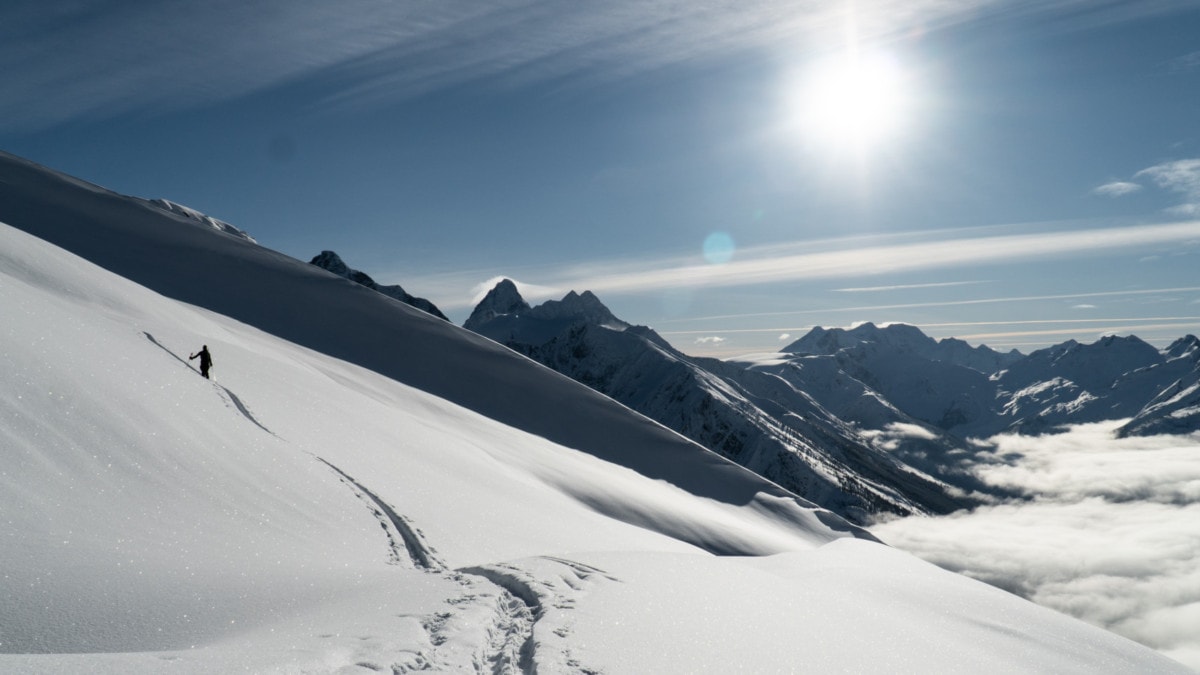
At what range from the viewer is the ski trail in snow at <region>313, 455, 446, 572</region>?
513 inches

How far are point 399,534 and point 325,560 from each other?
3039 millimetres

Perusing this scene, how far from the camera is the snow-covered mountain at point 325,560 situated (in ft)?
25.8

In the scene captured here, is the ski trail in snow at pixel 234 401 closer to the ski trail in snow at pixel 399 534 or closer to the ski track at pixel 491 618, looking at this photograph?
the ski trail in snow at pixel 399 534

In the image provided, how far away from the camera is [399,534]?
1433 cm

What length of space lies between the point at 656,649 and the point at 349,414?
67.2 feet

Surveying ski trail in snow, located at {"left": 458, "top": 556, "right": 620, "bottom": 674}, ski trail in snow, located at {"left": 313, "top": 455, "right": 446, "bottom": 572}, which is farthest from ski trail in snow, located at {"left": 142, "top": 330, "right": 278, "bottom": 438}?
ski trail in snow, located at {"left": 458, "top": 556, "right": 620, "bottom": 674}

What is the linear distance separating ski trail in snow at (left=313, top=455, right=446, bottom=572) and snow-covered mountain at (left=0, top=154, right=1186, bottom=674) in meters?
0.08

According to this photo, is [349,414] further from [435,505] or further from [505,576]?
[505,576]

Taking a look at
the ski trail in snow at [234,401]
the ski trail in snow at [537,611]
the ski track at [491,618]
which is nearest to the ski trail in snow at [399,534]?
the ski track at [491,618]

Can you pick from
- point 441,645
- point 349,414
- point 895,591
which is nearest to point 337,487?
point 441,645

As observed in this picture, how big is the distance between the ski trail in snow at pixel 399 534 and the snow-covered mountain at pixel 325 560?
75 mm

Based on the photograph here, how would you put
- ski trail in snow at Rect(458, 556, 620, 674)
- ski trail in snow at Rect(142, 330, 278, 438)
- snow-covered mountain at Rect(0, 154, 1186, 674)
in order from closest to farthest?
snow-covered mountain at Rect(0, 154, 1186, 674) → ski trail in snow at Rect(458, 556, 620, 674) → ski trail in snow at Rect(142, 330, 278, 438)

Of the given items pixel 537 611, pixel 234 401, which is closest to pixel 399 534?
pixel 537 611

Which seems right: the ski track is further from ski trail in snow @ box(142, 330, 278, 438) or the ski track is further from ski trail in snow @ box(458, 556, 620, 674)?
ski trail in snow @ box(142, 330, 278, 438)
